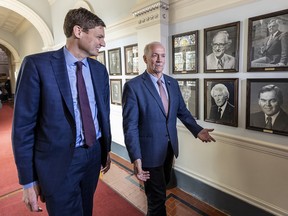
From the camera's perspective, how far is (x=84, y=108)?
4.06 ft

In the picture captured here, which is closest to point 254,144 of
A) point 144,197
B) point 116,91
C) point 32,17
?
point 144,197

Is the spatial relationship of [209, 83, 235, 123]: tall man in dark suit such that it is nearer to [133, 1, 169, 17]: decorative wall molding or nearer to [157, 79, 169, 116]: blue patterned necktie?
[157, 79, 169, 116]: blue patterned necktie

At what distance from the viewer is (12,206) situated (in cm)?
234

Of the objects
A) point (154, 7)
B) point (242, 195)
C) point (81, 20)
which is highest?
point (154, 7)

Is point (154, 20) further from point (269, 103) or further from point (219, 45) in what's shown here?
point (269, 103)

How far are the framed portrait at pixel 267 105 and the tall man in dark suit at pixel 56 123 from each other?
1.31 metres

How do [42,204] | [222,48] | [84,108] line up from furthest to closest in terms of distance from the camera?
[42,204] < [222,48] < [84,108]

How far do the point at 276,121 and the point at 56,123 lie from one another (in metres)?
1.61

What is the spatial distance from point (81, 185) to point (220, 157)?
140cm

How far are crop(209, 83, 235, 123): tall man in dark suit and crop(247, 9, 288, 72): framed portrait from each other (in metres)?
0.32

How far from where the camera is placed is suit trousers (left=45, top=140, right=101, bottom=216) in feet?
3.98

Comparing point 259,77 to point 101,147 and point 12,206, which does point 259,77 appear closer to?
point 101,147

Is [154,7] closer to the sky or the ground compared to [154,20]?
closer to the sky

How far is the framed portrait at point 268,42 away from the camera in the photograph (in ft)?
4.98
